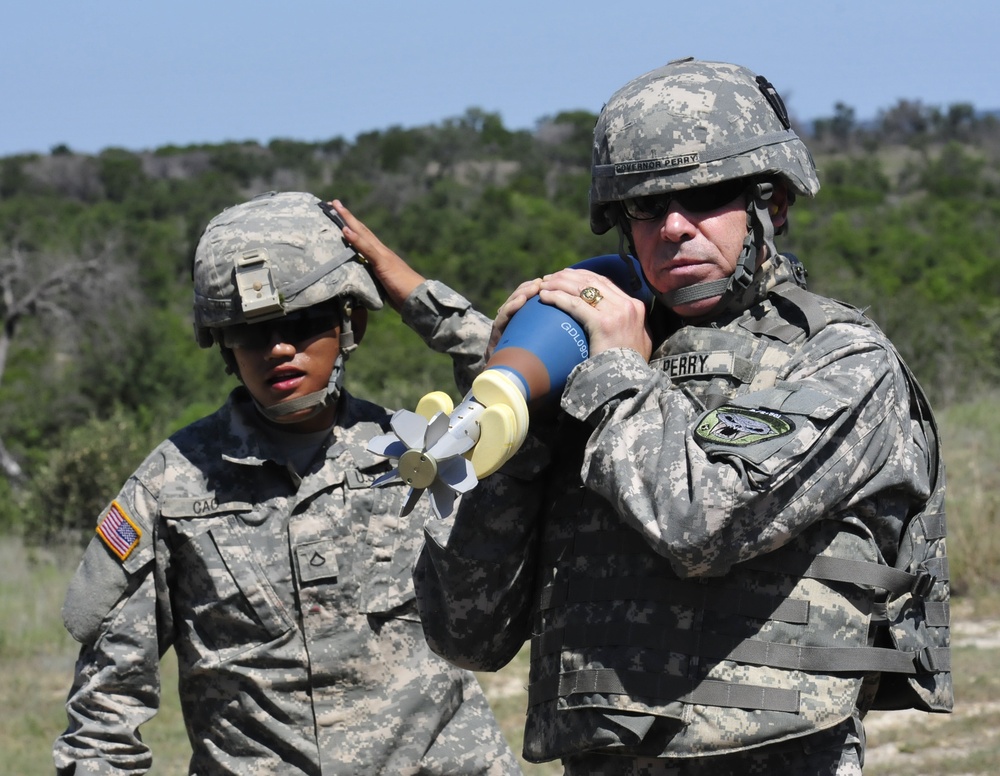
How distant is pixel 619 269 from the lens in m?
2.95

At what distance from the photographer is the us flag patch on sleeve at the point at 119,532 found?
13.2 ft

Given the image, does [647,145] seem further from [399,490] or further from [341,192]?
[341,192]

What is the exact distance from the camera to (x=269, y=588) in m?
4.03

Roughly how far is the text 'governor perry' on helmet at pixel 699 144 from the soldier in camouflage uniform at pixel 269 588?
1.41 metres

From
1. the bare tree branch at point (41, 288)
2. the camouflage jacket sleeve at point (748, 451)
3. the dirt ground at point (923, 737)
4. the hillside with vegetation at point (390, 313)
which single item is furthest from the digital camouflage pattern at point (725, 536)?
the bare tree branch at point (41, 288)

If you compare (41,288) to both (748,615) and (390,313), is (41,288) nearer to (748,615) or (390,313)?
(390,313)

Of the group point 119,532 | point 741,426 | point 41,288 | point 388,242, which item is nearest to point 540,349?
point 741,426

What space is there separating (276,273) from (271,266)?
0.08 feet

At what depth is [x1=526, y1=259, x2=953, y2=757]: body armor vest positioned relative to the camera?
102 inches

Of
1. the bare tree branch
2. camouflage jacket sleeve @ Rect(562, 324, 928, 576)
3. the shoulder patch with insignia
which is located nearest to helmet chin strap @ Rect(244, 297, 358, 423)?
camouflage jacket sleeve @ Rect(562, 324, 928, 576)

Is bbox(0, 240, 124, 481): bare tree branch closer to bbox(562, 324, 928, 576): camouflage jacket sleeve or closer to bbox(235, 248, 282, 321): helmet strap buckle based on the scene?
bbox(235, 248, 282, 321): helmet strap buckle

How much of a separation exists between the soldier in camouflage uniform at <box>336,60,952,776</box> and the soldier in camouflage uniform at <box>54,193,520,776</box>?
105 cm

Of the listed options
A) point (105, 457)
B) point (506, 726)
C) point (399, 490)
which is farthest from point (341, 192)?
point (399, 490)

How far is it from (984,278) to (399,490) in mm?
34406
